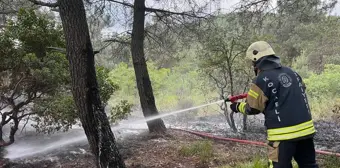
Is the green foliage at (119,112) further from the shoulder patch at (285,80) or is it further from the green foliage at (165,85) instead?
the green foliage at (165,85)

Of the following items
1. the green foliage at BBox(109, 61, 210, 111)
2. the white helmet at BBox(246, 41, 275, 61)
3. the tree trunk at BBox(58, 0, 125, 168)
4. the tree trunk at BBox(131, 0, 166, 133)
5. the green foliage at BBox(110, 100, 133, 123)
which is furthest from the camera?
the green foliage at BBox(109, 61, 210, 111)

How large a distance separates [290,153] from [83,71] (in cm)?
256

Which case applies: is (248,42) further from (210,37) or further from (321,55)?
(321,55)

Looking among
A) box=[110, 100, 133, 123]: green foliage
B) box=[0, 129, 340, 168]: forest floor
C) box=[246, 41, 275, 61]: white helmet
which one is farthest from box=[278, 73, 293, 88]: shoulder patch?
box=[110, 100, 133, 123]: green foliage

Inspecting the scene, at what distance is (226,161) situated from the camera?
5.29 meters

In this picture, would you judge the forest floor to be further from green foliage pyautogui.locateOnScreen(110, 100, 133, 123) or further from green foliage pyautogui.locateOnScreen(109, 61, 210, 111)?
green foliage pyautogui.locateOnScreen(109, 61, 210, 111)

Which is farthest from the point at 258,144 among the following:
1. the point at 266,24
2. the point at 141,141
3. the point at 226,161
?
the point at 266,24

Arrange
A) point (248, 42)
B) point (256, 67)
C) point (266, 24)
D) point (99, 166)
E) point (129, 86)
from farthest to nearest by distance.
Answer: point (129, 86)
point (248, 42)
point (266, 24)
point (99, 166)
point (256, 67)

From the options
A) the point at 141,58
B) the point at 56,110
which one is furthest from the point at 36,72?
the point at 141,58

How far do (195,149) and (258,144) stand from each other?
140 cm

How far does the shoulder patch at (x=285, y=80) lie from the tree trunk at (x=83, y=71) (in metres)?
2.29

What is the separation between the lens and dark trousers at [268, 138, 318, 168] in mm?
2832

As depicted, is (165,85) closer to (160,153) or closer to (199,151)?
(160,153)

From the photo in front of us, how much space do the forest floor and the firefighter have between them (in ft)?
5.88
